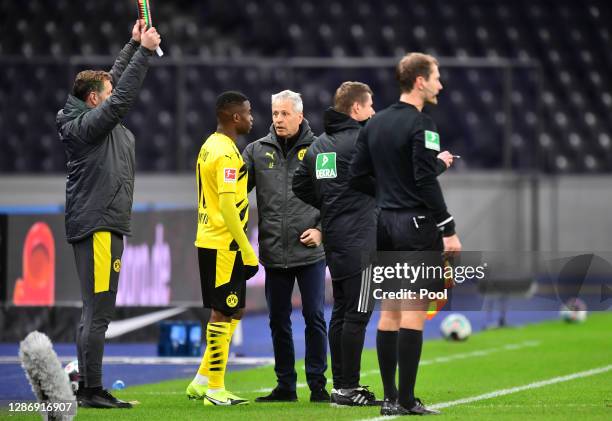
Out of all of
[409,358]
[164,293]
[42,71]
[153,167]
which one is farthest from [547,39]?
[409,358]

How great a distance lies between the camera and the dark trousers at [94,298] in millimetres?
7074

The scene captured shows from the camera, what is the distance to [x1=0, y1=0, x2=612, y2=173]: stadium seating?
17750 mm

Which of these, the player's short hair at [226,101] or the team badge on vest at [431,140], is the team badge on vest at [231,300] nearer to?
the player's short hair at [226,101]

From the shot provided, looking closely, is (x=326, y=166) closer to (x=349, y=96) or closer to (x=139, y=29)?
(x=349, y=96)

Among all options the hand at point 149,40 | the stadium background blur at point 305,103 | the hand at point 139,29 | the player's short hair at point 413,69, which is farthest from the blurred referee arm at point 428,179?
the stadium background blur at point 305,103

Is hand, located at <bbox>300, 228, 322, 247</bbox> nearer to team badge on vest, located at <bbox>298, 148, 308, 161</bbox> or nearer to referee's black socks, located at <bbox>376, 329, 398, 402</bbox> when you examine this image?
team badge on vest, located at <bbox>298, 148, 308, 161</bbox>

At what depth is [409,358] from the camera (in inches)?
241

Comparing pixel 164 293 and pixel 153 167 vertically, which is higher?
pixel 153 167

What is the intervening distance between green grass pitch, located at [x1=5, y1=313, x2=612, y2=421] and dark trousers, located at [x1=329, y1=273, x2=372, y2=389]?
0.78 ft

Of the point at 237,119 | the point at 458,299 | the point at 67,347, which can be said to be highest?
the point at 237,119

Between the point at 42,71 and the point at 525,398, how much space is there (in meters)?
11.2

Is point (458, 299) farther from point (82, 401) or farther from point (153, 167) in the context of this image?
point (153, 167)

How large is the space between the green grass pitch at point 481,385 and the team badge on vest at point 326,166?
134cm

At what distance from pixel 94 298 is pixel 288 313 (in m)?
1.23
